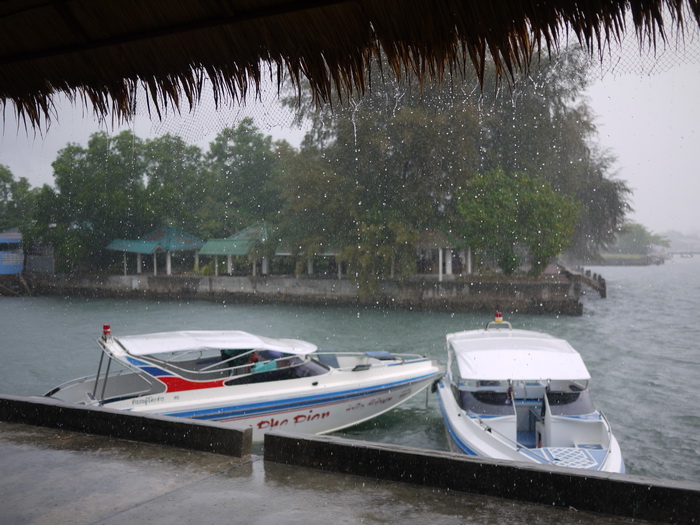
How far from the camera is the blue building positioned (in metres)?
39.3

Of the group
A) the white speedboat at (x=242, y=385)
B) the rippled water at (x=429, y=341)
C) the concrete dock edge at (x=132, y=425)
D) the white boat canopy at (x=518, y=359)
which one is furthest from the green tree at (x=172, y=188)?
the concrete dock edge at (x=132, y=425)

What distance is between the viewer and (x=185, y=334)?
10.8 m

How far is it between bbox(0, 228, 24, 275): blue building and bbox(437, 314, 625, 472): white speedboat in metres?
35.2

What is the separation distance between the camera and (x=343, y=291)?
36.1 metres

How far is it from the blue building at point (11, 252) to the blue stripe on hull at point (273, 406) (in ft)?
109

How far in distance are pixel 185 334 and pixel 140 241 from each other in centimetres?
3240

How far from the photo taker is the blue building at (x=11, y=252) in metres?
39.3

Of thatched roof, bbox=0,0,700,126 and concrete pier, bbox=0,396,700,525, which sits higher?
thatched roof, bbox=0,0,700,126

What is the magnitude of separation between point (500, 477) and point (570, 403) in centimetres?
541

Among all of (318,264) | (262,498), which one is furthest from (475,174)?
(262,498)

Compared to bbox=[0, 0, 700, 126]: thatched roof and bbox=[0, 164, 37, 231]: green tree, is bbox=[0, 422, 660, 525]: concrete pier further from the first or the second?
bbox=[0, 164, 37, 231]: green tree

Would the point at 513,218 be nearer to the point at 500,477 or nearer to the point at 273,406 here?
the point at 273,406

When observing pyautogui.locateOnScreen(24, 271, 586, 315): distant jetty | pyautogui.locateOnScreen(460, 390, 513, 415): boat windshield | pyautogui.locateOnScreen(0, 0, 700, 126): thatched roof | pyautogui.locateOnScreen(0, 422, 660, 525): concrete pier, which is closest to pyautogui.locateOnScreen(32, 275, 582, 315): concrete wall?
pyautogui.locateOnScreen(24, 271, 586, 315): distant jetty

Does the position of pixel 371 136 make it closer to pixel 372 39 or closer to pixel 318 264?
pixel 318 264
